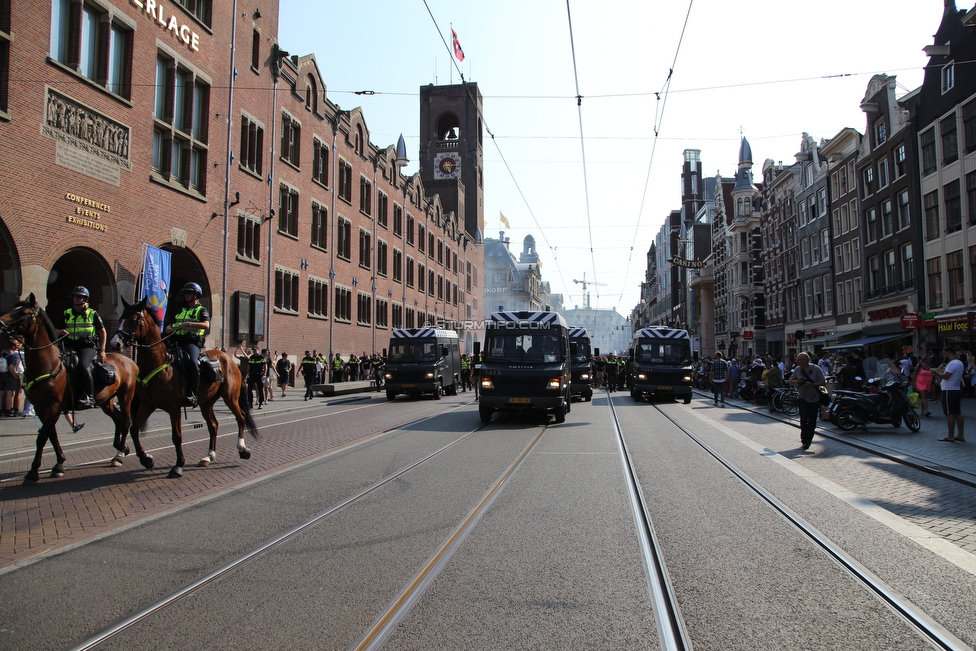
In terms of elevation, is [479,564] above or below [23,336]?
below

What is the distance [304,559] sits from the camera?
16.9 feet

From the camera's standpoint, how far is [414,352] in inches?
1061

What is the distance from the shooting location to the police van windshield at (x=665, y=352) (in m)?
25.6

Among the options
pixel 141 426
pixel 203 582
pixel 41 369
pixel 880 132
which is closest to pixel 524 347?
pixel 141 426

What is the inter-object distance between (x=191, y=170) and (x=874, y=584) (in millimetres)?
26629

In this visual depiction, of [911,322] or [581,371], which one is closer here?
[581,371]

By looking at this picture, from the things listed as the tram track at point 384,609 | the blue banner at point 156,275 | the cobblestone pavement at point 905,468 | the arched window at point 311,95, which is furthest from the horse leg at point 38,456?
the arched window at point 311,95

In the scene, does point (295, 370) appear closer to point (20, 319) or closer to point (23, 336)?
point (23, 336)

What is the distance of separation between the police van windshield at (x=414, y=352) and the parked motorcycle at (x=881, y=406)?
49.8 ft

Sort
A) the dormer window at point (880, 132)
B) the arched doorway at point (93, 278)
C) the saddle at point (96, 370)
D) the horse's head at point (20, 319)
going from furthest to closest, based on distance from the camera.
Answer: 1. the dormer window at point (880, 132)
2. the arched doorway at point (93, 278)
3. the saddle at point (96, 370)
4. the horse's head at point (20, 319)

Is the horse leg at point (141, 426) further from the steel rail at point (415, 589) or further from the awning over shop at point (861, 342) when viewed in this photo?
the awning over shop at point (861, 342)

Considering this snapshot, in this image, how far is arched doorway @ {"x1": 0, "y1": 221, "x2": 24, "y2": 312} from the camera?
18266 millimetres

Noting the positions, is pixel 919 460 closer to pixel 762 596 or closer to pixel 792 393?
pixel 762 596

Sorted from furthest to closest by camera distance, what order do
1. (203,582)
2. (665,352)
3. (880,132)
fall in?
(880,132), (665,352), (203,582)
